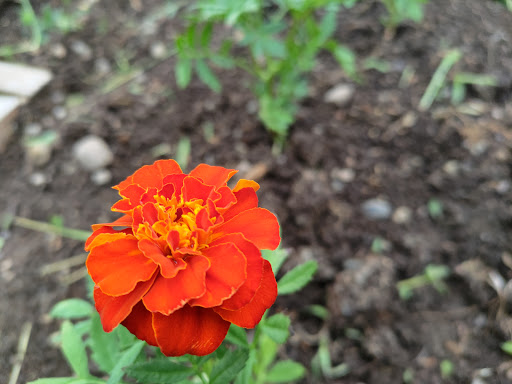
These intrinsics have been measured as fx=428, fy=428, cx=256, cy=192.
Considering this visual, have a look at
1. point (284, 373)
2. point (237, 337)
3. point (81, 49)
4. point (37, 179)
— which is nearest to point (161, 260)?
point (237, 337)

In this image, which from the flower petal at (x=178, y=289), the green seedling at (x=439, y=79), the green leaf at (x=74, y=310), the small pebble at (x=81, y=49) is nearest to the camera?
the flower petal at (x=178, y=289)

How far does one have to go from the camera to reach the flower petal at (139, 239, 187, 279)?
0.55 meters

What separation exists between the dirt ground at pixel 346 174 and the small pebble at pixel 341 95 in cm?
4

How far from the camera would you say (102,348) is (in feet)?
2.56

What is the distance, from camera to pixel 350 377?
1210 millimetres

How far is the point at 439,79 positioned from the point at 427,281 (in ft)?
3.11

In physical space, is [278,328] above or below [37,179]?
above

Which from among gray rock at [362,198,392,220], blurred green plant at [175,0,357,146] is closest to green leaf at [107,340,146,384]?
blurred green plant at [175,0,357,146]

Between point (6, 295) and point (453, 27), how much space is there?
214 cm

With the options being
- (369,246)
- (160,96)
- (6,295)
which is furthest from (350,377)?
(160,96)

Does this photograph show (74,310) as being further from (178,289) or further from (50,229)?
(50,229)

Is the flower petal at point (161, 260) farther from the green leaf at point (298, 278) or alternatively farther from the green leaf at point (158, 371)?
the green leaf at point (298, 278)

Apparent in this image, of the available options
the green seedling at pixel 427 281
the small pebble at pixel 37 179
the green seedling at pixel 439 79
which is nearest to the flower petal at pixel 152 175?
the green seedling at pixel 427 281

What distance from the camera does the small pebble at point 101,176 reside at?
5.55 feet
